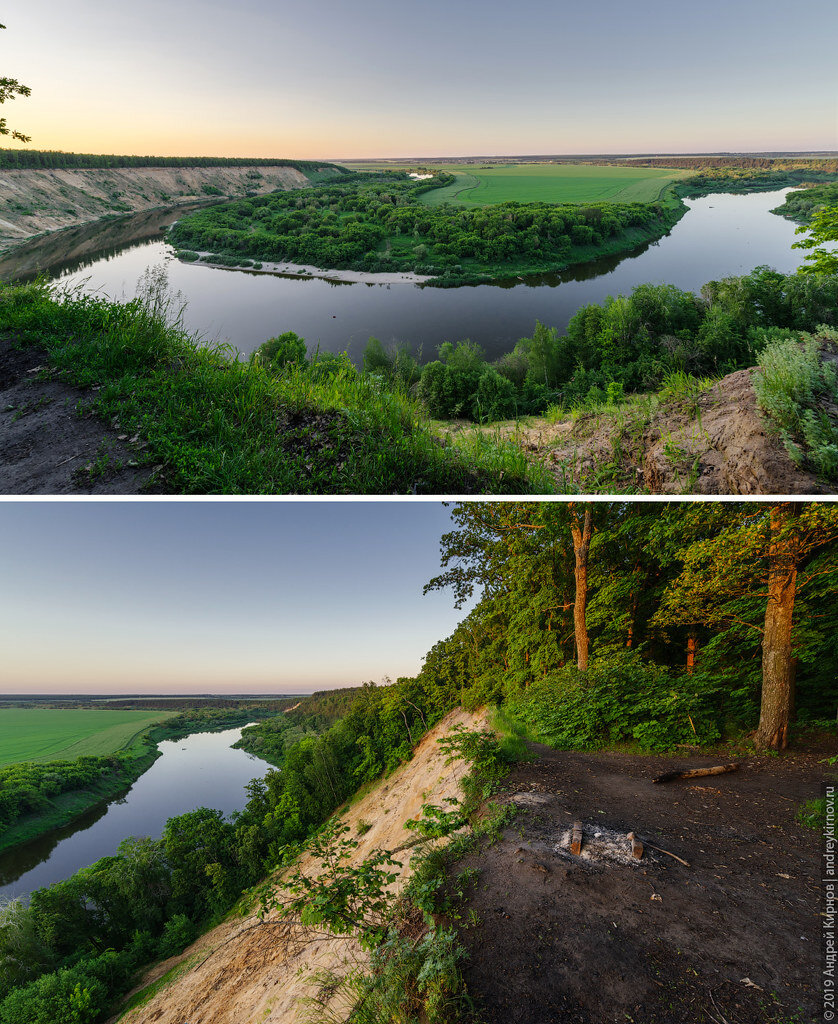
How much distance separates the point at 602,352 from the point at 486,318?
40.5ft

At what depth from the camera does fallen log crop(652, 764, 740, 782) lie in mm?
5617

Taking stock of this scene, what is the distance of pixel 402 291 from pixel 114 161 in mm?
87877

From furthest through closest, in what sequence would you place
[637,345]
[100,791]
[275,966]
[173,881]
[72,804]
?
1. [100,791]
2. [72,804]
3. [637,345]
4. [173,881]
5. [275,966]

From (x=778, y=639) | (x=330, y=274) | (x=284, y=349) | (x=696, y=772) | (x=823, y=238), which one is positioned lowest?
(x=696, y=772)

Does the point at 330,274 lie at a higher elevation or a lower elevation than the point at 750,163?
lower

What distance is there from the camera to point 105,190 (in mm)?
77688

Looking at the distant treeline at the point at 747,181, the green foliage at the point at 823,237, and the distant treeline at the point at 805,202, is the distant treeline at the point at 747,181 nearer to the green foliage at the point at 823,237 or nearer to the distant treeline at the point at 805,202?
the distant treeline at the point at 805,202

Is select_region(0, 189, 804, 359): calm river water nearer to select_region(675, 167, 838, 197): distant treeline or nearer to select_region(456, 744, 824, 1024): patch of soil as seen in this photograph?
select_region(456, 744, 824, 1024): patch of soil

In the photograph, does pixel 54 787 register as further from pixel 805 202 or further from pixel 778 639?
pixel 805 202

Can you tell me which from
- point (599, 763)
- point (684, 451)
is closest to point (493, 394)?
point (684, 451)

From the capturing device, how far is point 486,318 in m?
34.0

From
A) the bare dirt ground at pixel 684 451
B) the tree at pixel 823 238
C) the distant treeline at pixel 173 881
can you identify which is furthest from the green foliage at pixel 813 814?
the tree at pixel 823 238

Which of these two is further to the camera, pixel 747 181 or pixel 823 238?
pixel 747 181

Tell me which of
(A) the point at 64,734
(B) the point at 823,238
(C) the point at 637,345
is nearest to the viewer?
(B) the point at 823,238
